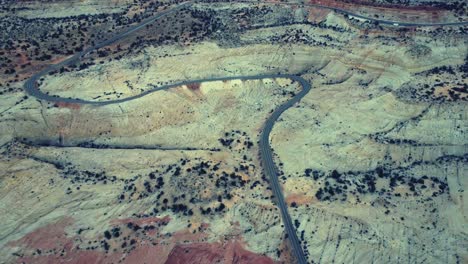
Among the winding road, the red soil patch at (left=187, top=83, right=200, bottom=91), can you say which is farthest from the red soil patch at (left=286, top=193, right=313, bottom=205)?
the red soil patch at (left=187, top=83, right=200, bottom=91)

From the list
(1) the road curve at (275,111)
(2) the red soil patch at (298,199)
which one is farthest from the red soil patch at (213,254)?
(2) the red soil patch at (298,199)

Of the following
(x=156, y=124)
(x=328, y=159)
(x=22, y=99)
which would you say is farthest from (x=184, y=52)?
(x=328, y=159)

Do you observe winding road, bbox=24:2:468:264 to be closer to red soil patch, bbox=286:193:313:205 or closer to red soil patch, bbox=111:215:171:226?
red soil patch, bbox=286:193:313:205

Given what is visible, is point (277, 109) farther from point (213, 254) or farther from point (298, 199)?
point (213, 254)

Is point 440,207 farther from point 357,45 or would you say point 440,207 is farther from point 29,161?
point 29,161

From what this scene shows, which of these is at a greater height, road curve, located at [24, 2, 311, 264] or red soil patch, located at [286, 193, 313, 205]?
road curve, located at [24, 2, 311, 264]

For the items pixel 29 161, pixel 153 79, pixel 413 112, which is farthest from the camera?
pixel 153 79

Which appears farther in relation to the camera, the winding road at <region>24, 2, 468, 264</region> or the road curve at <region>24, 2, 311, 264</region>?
the winding road at <region>24, 2, 468, 264</region>

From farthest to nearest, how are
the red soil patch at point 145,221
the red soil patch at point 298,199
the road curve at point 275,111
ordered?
the red soil patch at point 298,199, the red soil patch at point 145,221, the road curve at point 275,111

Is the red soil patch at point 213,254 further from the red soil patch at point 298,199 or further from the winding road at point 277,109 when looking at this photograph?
the red soil patch at point 298,199
